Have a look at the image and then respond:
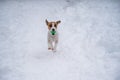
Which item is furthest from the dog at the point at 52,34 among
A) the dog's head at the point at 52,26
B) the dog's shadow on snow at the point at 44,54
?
the dog's shadow on snow at the point at 44,54

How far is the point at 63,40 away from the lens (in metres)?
5.96

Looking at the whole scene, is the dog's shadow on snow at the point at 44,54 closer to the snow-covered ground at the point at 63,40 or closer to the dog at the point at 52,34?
the snow-covered ground at the point at 63,40

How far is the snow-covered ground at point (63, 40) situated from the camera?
4.84 m

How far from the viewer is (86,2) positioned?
796 centimetres

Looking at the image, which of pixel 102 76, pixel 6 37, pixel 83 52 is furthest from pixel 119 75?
pixel 6 37

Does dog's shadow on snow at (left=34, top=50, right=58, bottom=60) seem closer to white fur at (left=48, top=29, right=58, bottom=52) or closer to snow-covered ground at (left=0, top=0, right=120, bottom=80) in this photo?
snow-covered ground at (left=0, top=0, right=120, bottom=80)

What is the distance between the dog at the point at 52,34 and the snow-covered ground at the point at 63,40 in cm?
20

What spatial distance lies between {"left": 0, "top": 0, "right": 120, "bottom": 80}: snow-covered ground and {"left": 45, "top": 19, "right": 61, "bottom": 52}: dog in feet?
0.66

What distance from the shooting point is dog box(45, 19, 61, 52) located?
16.1 feet

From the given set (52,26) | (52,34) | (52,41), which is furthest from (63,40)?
(52,26)

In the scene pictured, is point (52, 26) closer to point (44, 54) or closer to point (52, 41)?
point (52, 41)

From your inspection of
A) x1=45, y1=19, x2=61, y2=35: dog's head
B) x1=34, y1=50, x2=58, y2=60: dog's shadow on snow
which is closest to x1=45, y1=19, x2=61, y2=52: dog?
x1=45, y1=19, x2=61, y2=35: dog's head

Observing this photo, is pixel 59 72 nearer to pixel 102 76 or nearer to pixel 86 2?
pixel 102 76

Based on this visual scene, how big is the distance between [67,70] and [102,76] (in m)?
0.82
